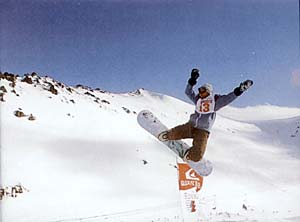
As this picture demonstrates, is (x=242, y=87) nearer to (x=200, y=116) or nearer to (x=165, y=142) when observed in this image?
(x=200, y=116)

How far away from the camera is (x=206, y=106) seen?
3875 mm

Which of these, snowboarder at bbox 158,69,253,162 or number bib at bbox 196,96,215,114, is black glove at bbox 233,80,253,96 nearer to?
snowboarder at bbox 158,69,253,162

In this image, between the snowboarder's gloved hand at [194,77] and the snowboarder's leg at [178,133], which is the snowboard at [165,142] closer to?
the snowboarder's leg at [178,133]

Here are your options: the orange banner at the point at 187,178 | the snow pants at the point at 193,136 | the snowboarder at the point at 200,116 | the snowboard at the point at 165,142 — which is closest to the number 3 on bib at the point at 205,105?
the snowboarder at the point at 200,116

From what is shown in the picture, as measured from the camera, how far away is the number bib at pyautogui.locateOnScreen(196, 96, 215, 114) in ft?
12.6

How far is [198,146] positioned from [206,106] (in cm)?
30

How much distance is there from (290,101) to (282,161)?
46 cm

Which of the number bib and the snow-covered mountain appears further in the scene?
the snow-covered mountain

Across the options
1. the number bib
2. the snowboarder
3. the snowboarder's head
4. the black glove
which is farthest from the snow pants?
the black glove

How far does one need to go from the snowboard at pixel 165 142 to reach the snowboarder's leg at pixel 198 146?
0.16 ft

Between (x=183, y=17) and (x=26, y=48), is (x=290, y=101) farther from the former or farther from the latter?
(x=26, y=48)

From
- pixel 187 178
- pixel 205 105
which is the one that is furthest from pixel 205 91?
pixel 187 178

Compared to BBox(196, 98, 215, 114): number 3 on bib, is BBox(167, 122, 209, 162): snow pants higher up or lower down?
lower down

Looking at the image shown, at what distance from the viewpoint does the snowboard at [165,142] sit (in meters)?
4.03
